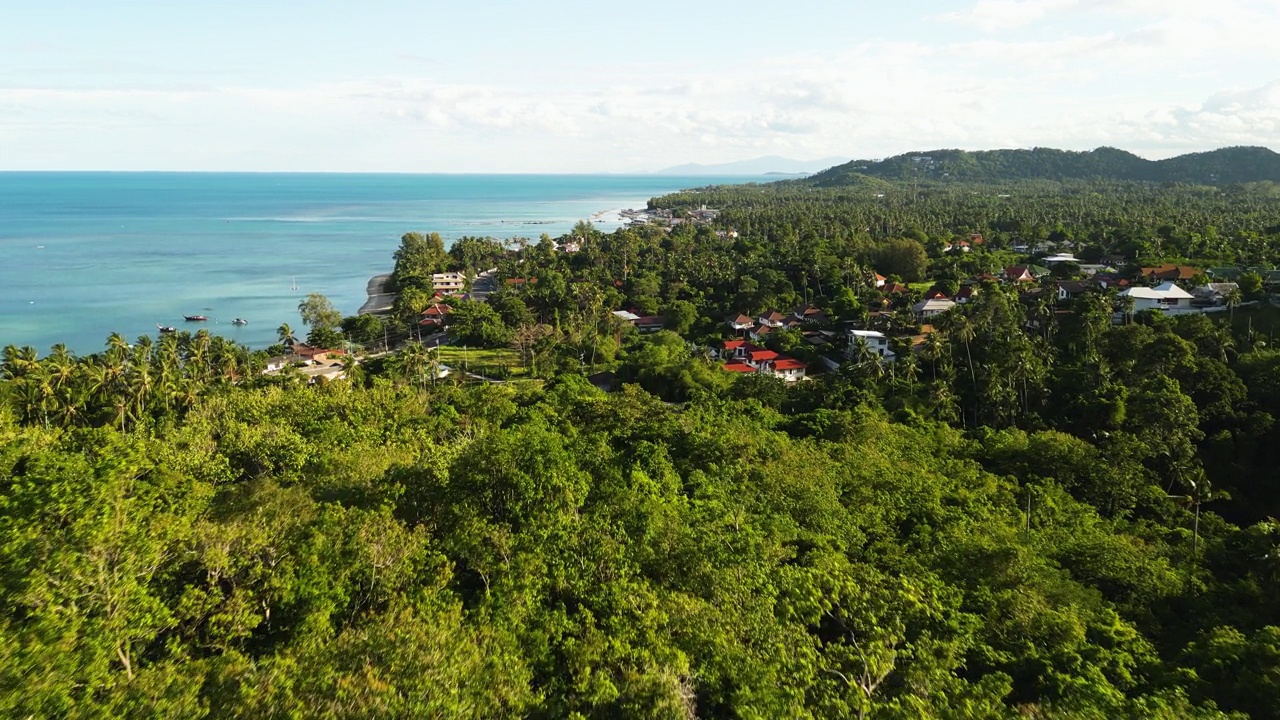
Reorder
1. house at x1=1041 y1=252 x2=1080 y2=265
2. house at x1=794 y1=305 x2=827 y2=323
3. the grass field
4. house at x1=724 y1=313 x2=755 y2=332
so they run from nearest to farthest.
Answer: the grass field < house at x1=724 y1=313 x2=755 y2=332 < house at x1=794 y1=305 x2=827 y2=323 < house at x1=1041 y1=252 x2=1080 y2=265

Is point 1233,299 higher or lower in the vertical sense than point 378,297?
higher

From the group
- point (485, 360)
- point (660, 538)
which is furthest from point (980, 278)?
point (660, 538)

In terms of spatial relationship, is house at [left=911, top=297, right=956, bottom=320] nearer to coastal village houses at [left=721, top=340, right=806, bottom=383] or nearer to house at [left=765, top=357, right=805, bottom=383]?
coastal village houses at [left=721, top=340, right=806, bottom=383]

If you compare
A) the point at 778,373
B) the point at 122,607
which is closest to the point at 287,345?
the point at 778,373

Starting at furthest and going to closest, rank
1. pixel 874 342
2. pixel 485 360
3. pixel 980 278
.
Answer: pixel 980 278 → pixel 485 360 → pixel 874 342

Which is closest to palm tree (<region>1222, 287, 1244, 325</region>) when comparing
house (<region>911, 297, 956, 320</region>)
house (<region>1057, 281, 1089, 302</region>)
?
house (<region>1057, 281, 1089, 302</region>)

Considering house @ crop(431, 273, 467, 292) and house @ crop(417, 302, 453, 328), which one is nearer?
house @ crop(417, 302, 453, 328)

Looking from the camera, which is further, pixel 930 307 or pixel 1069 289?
pixel 1069 289

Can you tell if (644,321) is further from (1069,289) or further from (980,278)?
(1069,289)
